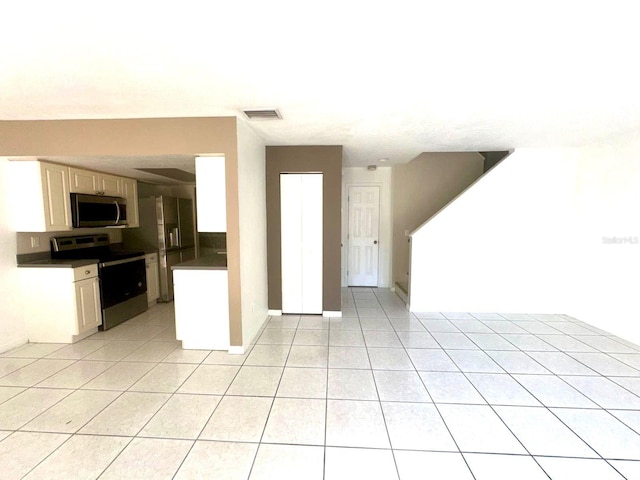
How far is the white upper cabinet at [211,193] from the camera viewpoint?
293 cm

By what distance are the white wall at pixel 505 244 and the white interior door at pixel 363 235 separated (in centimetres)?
151

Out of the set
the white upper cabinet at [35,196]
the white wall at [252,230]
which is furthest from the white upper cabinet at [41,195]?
the white wall at [252,230]

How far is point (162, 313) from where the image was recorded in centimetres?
425

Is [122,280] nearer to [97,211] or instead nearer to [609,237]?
[97,211]

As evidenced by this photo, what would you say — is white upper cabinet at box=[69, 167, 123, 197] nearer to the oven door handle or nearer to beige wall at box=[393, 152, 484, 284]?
the oven door handle

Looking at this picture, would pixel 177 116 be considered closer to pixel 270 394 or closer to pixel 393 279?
pixel 270 394

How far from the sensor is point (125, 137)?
279 cm

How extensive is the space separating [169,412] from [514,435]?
238cm

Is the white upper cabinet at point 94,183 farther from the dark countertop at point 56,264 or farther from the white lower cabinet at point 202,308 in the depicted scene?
the white lower cabinet at point 202,308

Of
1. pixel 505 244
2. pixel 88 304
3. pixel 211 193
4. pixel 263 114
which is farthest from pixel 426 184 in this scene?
pixel 88 304

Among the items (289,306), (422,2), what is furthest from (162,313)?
(422,2)

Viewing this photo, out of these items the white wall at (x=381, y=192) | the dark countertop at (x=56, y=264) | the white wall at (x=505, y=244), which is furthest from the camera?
the white wall at (x=381, y=192)

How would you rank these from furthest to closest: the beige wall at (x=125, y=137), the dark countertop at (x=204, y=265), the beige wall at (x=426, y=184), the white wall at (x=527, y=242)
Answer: the beige wall at (x=426, y=184)
the white wall at (x=527, y=242)
the dark countertop at (x=204, y=265)
the beige wall at (x=125, y=137)

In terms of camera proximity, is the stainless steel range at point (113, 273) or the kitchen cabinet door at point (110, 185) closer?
the stainless steel range at point (113, 273)
